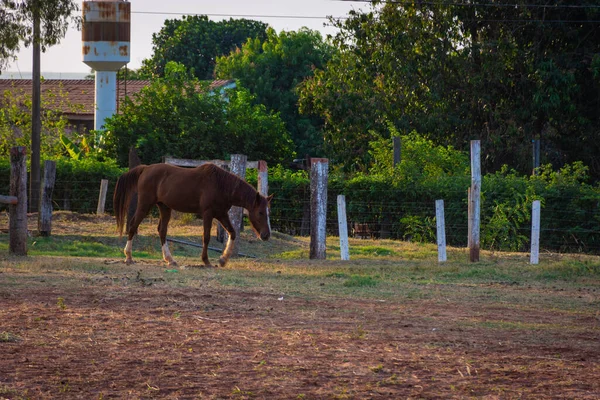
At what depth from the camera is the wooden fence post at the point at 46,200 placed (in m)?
18.6

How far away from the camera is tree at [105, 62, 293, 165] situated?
30.1 metres

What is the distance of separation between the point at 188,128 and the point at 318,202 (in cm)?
1512

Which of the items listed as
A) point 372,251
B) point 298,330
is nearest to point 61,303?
point 298,330

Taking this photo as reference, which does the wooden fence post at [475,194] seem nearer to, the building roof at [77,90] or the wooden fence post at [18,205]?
the wooden fence post at [18,205]

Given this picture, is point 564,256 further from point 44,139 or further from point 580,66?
point 44,139

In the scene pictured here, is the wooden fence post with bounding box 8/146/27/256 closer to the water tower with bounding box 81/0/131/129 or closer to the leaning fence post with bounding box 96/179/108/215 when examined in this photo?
the leaning fence post with bounding box 96/179/108/215

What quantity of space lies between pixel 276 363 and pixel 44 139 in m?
29.9

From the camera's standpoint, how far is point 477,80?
93.9ft

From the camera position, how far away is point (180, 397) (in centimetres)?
573

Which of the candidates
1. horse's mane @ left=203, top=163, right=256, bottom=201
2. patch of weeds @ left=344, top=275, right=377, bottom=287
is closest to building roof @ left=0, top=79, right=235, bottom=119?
horse's mane @ left=203, top=163, right=256, bottom=201

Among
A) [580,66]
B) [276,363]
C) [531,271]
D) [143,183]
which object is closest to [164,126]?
[580,66]

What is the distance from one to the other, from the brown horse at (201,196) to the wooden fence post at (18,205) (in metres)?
1.49

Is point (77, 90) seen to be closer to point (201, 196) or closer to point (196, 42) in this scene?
point (196, 42)

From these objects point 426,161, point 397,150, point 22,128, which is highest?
point 22,128
